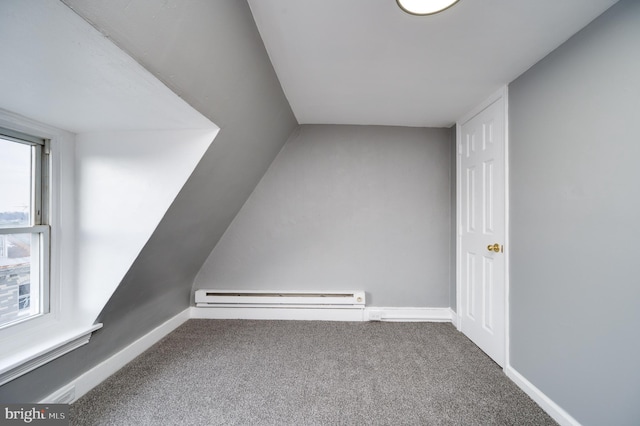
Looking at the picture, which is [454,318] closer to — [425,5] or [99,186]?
[425,5]

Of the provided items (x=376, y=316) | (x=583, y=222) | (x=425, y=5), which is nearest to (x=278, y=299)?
(x=376, y=316)

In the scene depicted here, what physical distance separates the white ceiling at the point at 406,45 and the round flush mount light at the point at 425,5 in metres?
0.13

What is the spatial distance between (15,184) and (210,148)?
1.07m

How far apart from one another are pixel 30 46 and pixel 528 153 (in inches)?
97.6

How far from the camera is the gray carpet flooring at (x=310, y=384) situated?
55.6 inches

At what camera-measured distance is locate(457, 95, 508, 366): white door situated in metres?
1.87

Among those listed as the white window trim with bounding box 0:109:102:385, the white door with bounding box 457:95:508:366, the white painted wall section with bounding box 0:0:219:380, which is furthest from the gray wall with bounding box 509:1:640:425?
the white window trim with bounding box 0:109:102:385

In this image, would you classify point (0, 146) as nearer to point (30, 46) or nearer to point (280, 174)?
point (30, 46)

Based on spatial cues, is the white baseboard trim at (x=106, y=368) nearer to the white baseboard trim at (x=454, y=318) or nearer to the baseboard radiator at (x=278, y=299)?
the baseboard radiator at (x=278, y=299)

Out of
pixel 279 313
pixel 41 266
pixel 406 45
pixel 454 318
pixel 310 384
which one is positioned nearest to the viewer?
pixel 406 45

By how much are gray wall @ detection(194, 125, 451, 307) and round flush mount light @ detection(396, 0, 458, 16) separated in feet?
5.37

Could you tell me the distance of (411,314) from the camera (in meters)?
2.63

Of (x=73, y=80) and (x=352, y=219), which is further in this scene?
(x=352, y=219)

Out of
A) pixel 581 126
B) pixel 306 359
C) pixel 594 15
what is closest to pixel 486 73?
pixel 594 15
